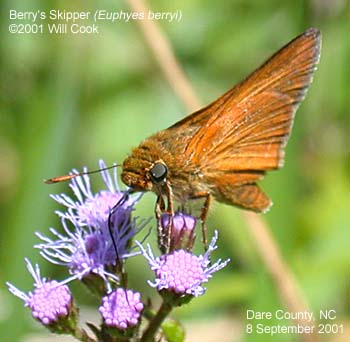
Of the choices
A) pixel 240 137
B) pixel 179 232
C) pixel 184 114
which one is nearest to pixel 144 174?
pixel 179 232

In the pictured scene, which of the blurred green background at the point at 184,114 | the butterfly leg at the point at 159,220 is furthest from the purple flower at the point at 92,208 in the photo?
the blurred green background at the point at 184,114

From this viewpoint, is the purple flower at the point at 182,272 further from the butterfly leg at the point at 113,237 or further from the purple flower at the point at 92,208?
the purple flower at the point at 92,208

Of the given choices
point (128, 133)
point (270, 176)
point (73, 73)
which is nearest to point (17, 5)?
point (73, 73)

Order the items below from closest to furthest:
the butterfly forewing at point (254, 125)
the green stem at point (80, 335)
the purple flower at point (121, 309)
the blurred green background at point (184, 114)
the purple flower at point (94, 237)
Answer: the purple flower at point (121, 309), the green stem at point (80, 335), the purple flower at point (94, 237), the butterfly forewing at point (254, 125), the blurred green background at point (184, 114)

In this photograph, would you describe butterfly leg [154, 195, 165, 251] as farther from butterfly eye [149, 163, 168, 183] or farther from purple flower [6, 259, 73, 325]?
purple flower [6, 259, 73, 325]

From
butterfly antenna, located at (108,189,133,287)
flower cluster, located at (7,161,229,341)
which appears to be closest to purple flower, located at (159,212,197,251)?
flower cluster, located at (7,161,229,341)

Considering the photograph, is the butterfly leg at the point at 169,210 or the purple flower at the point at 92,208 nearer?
the butterfly leg at the point at 169,210
